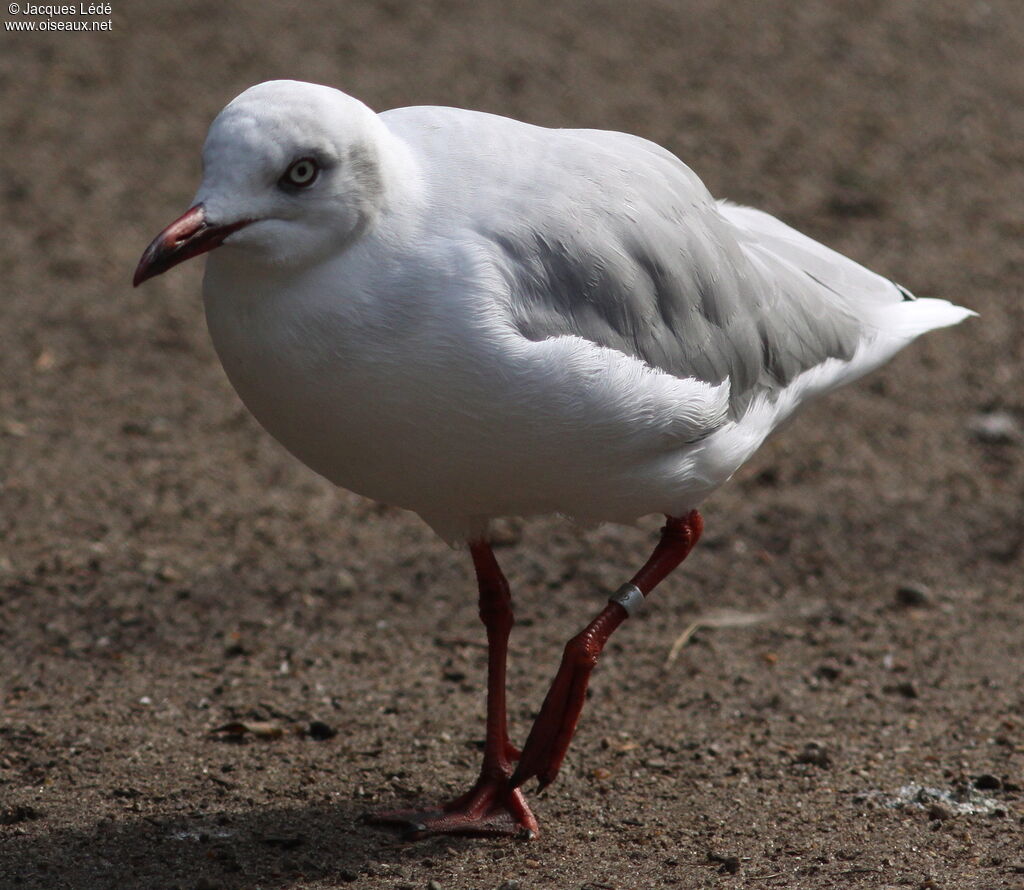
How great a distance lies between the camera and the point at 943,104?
30.9 ft

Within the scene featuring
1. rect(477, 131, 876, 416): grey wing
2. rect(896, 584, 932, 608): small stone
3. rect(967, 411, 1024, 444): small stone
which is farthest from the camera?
rect(967, 411, 1024, 444): small stone

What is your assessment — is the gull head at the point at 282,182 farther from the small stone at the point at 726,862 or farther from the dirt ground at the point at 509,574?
the small stone at the point at 726,862

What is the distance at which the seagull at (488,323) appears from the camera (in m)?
3.16

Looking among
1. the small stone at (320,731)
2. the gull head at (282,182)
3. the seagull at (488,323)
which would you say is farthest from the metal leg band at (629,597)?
the gull head at (282,182)

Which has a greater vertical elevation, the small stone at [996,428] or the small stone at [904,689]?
the small stone at [996,428]

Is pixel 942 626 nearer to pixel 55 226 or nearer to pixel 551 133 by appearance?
pixel 551 133

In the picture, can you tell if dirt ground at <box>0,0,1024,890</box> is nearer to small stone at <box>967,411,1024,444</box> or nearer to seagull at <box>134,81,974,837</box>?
small stone at <box>967,411,1024,444</box>

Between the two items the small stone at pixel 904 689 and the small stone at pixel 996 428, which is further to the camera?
the small stone at pixel 996 428

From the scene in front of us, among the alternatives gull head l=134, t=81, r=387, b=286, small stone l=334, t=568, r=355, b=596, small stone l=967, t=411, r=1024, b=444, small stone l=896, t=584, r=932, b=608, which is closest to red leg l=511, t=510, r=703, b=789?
gull head l=134, t=81, r=387, b=286

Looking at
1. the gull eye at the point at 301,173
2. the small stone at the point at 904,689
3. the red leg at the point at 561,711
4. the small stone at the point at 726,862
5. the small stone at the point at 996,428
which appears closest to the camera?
the gull eye at the point at 301,173

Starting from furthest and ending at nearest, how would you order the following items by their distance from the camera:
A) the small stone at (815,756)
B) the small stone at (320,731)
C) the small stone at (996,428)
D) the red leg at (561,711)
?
the small stone at (996,428), the small stone at (320,731), the small stone at (815,756), the red leg at (561,711)

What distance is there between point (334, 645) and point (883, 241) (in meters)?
4.34

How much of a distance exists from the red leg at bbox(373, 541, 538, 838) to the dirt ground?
2.3 inches

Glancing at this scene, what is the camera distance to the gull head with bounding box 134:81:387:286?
3.05 meters
